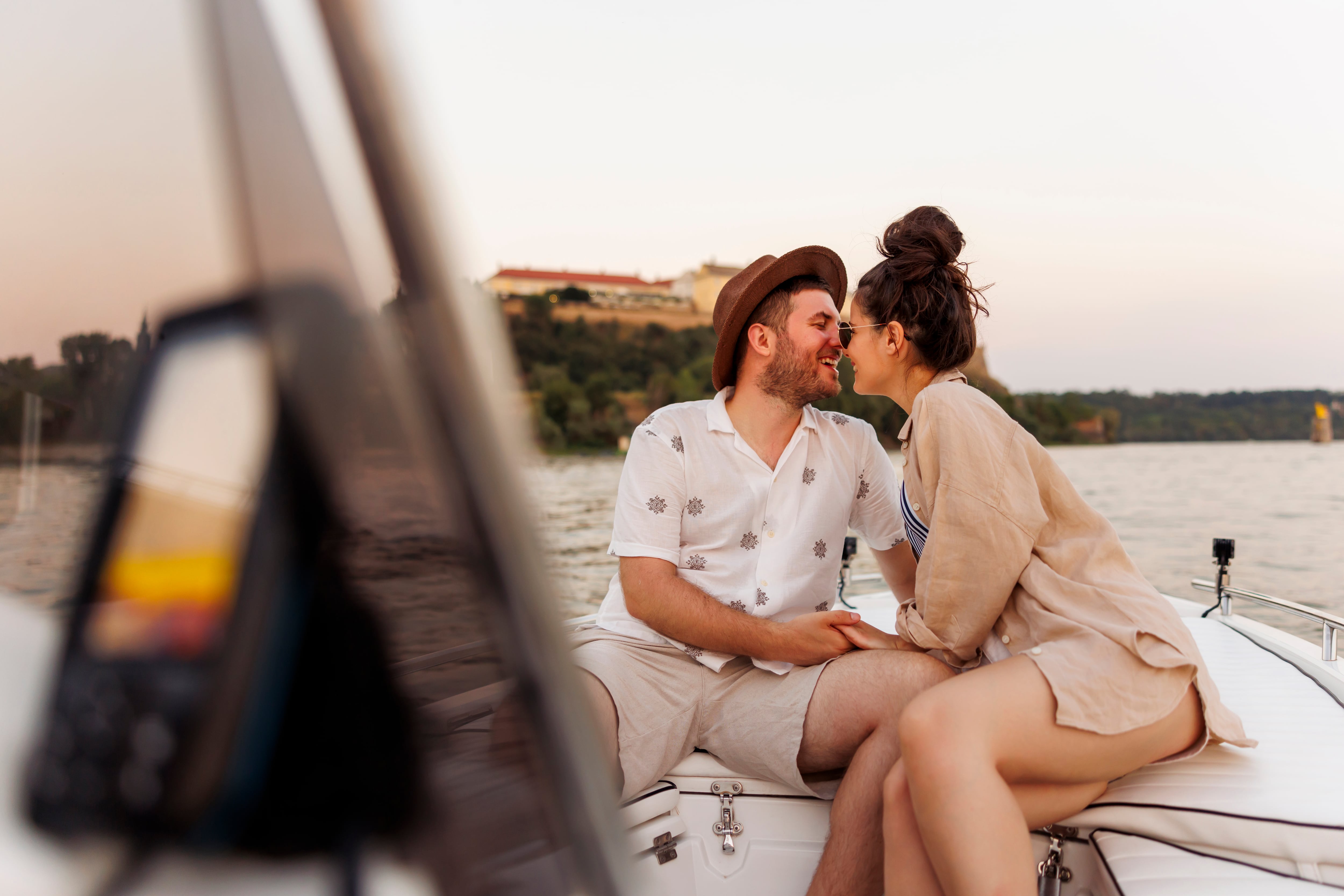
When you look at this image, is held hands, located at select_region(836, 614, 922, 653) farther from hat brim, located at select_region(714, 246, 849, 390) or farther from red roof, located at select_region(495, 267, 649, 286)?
red roof, located at select_region(495, 267, 649, 286)

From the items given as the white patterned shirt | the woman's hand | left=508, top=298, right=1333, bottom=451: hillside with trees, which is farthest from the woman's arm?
the woman's hand

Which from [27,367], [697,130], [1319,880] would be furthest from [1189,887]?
[27,367]

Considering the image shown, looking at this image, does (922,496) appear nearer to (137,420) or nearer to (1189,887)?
(1189,887)

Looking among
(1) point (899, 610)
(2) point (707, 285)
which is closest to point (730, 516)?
(1) point (899, 610)

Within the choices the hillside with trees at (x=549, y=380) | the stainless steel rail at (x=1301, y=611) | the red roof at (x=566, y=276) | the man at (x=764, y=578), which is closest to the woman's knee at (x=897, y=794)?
the man at (x=764, y=578)

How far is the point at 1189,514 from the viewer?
2867 centimetres

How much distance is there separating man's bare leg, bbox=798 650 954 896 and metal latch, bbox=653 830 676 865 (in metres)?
0.32

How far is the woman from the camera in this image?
4.44 feet

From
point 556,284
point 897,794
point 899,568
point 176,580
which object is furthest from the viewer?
point 899,568

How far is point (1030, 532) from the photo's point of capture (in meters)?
1.57

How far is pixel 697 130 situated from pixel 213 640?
4.84 ft

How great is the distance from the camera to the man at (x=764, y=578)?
1.73 m

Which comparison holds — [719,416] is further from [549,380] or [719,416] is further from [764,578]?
[549,380]

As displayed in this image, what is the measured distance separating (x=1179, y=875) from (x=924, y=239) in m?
1.29
